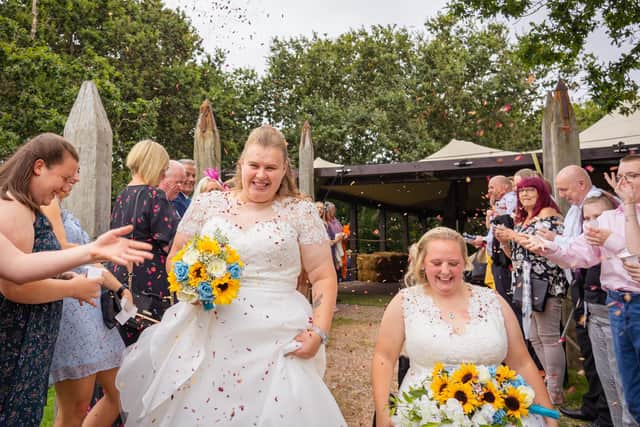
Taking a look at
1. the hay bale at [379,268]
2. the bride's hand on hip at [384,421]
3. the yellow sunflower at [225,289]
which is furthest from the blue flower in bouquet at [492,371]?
Answer: the hay bale at [379,268]

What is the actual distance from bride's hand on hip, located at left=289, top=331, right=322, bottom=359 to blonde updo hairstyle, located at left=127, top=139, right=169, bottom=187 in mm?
1699

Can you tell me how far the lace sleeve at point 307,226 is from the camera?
249 centimetres

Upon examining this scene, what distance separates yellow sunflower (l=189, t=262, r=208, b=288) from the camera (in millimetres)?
2120

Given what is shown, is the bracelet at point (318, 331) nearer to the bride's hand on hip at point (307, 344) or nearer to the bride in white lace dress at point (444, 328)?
the bride's hand on hip at point (307, 344)

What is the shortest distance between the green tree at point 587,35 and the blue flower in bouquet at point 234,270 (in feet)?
26.4

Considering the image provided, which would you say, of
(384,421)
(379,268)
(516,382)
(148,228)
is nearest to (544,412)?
(516,382)

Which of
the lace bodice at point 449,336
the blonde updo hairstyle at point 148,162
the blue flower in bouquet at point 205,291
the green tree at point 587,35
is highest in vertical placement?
the green tree at point 587,35

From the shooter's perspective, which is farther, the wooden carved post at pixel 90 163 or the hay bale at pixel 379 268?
the hay bale at pixel 379 268

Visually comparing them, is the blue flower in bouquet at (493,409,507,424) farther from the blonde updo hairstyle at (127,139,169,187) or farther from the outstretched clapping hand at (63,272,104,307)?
the blonde updo hairstyle at (127,139,169,187)

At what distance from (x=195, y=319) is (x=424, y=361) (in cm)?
119

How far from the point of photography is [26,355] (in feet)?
6.18

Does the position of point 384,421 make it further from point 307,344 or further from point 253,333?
point 253,333

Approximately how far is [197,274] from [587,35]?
28.6 feet

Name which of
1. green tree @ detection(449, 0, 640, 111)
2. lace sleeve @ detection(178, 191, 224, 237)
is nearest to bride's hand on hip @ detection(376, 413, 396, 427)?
lace sleeve @ detection(178, 191, 224, 237)
